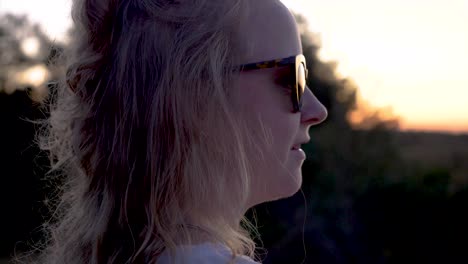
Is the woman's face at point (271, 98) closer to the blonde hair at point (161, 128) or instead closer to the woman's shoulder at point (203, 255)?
the blonde hair at point (161, 128)

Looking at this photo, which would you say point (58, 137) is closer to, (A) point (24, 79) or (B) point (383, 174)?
(B) point (383, 174)

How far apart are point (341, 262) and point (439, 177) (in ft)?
6.58

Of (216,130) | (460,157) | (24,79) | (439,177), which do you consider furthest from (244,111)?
(24,79)

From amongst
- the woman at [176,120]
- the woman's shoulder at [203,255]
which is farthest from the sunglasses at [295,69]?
the woman's shoulder at [203,255]

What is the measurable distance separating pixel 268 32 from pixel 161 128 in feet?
1.19

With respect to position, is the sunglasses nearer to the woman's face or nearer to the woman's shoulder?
the woman's face

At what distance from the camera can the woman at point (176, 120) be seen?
3.84 ft

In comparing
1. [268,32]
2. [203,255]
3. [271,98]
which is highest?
[268,32]

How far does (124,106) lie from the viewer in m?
1.20

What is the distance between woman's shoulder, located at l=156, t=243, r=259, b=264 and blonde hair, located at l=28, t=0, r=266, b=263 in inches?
1.6

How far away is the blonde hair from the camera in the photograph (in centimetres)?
117

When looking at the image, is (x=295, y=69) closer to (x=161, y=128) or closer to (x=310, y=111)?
(x=310, y=111)

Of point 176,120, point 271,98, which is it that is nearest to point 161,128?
point 176,120

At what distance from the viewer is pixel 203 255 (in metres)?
1.04
